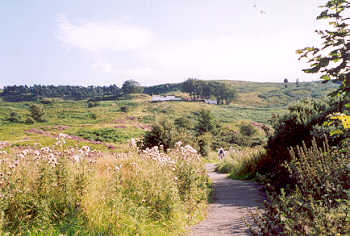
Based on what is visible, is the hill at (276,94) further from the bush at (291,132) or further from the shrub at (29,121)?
the bush at (291,132)

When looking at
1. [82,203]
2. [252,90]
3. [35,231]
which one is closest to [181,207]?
[82,203]

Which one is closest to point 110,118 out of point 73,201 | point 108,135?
point 108,135

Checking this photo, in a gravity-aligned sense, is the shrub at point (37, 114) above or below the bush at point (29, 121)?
above

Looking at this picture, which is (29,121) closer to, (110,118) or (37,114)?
(37,114)

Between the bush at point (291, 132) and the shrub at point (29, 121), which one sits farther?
the shrub at point (29, 121)

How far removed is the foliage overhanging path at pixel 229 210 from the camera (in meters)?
4.66

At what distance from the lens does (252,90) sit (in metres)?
150

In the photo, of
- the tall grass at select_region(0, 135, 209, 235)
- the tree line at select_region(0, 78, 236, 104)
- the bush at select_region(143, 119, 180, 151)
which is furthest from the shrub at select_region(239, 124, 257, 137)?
the tree line at select_region(0, 78, 236, 104)

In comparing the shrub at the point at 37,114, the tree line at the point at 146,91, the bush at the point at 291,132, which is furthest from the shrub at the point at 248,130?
the tree line at the point at 146,91

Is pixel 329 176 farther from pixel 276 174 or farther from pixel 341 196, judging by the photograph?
pixel 276 174

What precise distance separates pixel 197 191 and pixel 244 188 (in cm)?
287

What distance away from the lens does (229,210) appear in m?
6.23

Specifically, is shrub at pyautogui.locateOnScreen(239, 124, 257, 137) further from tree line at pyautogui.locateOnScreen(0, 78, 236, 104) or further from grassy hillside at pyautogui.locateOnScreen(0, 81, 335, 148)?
tree line at pyautogui.locateOnScreen(0, 78, 236, 104)

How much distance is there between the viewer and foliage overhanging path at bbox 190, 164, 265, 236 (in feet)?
15.3
